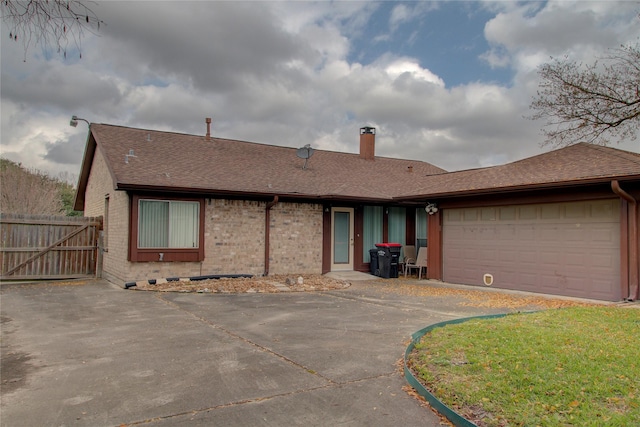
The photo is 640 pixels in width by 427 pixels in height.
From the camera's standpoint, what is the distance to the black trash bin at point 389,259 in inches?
567

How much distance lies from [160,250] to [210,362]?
770 centimetres

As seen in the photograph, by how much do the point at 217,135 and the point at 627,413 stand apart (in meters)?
16.2

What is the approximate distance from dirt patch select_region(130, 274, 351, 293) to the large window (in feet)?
3.70

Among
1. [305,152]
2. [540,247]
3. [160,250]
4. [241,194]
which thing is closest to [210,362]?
[160,250]

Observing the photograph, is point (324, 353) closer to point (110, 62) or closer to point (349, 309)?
point (349, 309)

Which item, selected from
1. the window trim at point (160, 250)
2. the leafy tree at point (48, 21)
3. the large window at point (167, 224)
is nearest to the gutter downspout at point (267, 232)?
the window trim at point (160, 250)

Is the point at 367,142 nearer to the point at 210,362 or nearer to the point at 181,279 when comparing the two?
the point at 181,279

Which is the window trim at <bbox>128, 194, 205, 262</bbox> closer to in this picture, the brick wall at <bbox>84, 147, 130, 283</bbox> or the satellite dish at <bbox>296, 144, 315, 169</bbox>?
the brick wall at <bbox>84, 147, 130, 283</bbox>

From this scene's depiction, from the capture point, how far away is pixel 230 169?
14.4 m

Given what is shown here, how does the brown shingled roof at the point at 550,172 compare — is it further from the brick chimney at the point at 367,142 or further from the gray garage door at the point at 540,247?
the brick chimney at the point at 367,142

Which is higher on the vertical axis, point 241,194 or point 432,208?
point 241,194

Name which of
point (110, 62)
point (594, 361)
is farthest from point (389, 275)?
point (110, 62)

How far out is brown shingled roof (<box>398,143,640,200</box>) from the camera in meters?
9.56

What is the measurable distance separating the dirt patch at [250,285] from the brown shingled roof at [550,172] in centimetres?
401
